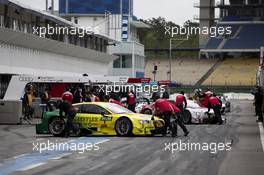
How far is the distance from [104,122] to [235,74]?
79702 millimetres

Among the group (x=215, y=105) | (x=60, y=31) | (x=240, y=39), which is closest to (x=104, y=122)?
(x=215, y=105)

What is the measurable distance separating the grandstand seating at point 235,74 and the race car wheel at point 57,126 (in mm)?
76923

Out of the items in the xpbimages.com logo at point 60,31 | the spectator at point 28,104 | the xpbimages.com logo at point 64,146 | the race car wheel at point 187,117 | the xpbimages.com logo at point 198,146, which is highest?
the xpbimages.com logo at point 60,31

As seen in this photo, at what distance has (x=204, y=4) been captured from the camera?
4594 inches

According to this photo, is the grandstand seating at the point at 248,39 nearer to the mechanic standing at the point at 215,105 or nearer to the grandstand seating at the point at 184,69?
the grandstand seating at the point at 184,69

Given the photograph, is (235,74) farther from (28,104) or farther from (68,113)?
(68,113)

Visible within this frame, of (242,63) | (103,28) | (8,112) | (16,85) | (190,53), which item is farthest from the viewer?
(190,53)

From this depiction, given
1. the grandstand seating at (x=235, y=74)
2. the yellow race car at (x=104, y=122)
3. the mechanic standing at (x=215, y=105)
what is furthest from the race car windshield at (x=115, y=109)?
the grandstand seating at (x=235, y=74)

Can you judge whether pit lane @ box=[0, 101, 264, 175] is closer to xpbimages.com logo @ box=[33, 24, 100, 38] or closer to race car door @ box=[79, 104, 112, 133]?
race car door @ box=[79, 104, 112, 133]

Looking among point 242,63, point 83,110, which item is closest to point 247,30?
point 242,63

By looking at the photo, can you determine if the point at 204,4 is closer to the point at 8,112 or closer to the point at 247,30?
the point at 247,30

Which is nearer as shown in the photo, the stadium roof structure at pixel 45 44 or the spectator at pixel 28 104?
the spectator at pixel 28 104

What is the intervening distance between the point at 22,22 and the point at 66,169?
36.0 m

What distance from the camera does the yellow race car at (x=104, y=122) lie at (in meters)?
22.7
